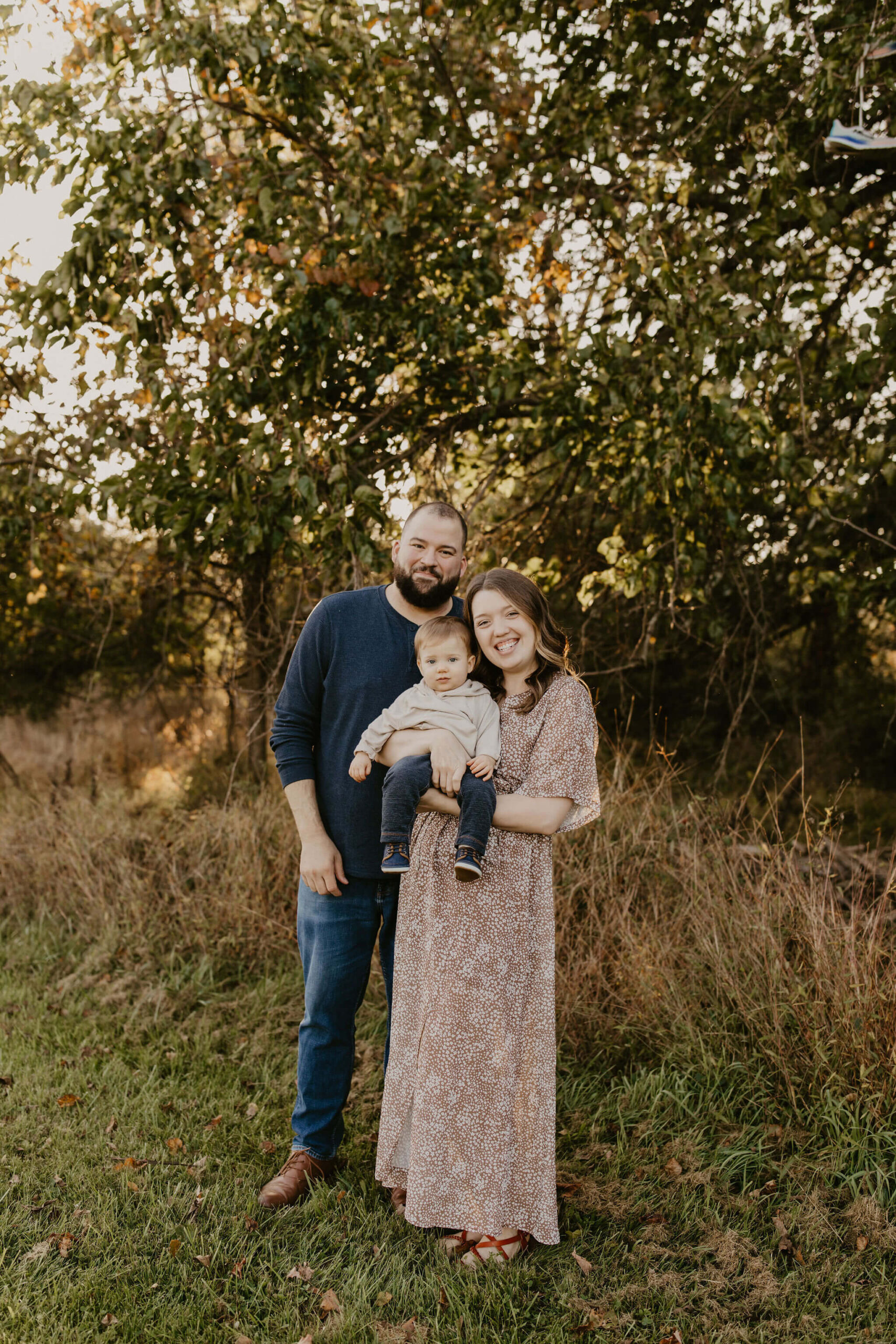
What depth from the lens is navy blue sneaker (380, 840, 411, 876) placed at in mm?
2729

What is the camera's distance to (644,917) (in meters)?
4.43

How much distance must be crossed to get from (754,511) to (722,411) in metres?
2.35

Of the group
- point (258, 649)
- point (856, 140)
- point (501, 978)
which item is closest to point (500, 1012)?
point (501, 978)

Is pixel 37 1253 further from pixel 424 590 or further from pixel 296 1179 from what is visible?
pixel 424 590

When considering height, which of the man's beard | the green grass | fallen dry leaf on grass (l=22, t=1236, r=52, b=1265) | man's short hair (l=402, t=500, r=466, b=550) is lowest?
the green grass

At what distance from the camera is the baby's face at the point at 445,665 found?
2.87 m

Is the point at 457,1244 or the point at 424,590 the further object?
the point at 424,590

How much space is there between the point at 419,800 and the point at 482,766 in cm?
21

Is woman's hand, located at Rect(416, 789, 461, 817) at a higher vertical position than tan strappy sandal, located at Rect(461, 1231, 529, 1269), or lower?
higher

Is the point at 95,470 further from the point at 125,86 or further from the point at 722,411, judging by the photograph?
the point at 722,411

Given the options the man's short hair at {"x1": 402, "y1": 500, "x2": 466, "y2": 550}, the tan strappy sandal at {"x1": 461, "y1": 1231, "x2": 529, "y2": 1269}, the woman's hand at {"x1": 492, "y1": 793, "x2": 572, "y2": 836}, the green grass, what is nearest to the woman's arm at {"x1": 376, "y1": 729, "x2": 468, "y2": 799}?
the woman's hand at {"x1": 492, "y1": 793, "x2": 572, "y2": 836}

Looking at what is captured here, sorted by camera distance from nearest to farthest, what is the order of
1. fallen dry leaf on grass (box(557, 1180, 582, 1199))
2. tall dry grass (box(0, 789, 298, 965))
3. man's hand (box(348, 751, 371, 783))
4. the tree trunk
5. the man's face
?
man's hand (box(348, 751, 371, 783)) → the man's face → fallen dry leaf on grass (box(557, 1180, 582, 1199)) → tall dry grass (box(0, 789, 298, 965)) → the tree trunk

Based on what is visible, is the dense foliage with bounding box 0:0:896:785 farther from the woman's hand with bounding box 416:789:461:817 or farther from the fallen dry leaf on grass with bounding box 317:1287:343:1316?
the fallen dry leaf on grass with bounding box 317:1287:343:1316

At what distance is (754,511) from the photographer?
6391 mm
